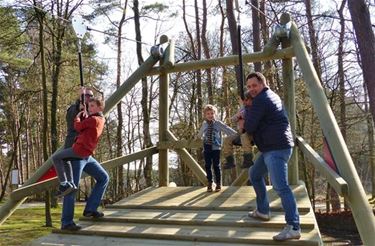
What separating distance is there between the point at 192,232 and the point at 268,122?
122cm

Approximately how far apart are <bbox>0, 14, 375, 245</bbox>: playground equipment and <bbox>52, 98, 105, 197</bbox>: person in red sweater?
2.12ft

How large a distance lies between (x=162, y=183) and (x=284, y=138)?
3.19m

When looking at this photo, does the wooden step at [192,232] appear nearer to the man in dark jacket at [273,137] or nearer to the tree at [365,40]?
the man in dark jacket at [273,137]

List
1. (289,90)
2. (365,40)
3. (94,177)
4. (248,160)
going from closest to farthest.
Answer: (248,160) → (94,177) → (289,90) → (365,40)

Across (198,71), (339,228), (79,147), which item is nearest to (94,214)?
(79,147)

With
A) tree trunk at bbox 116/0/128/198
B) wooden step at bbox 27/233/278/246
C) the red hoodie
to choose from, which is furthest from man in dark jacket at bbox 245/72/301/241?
tree trunk at bbox 116/0/128/198

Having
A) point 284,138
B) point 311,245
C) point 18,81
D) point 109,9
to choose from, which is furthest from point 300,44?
point 18,81

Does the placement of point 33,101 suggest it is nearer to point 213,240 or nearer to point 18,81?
point 18,81

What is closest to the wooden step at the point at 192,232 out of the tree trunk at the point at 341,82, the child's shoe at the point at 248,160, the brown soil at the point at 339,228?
the child's shoe at the point at 248,160

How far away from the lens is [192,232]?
4.06 metres

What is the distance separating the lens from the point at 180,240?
3.97 meters

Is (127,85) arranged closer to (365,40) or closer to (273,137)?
(273,137)

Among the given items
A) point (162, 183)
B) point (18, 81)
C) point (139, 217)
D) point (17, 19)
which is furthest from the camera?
point (18, 81)

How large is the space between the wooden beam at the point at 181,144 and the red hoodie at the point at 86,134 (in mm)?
1986
